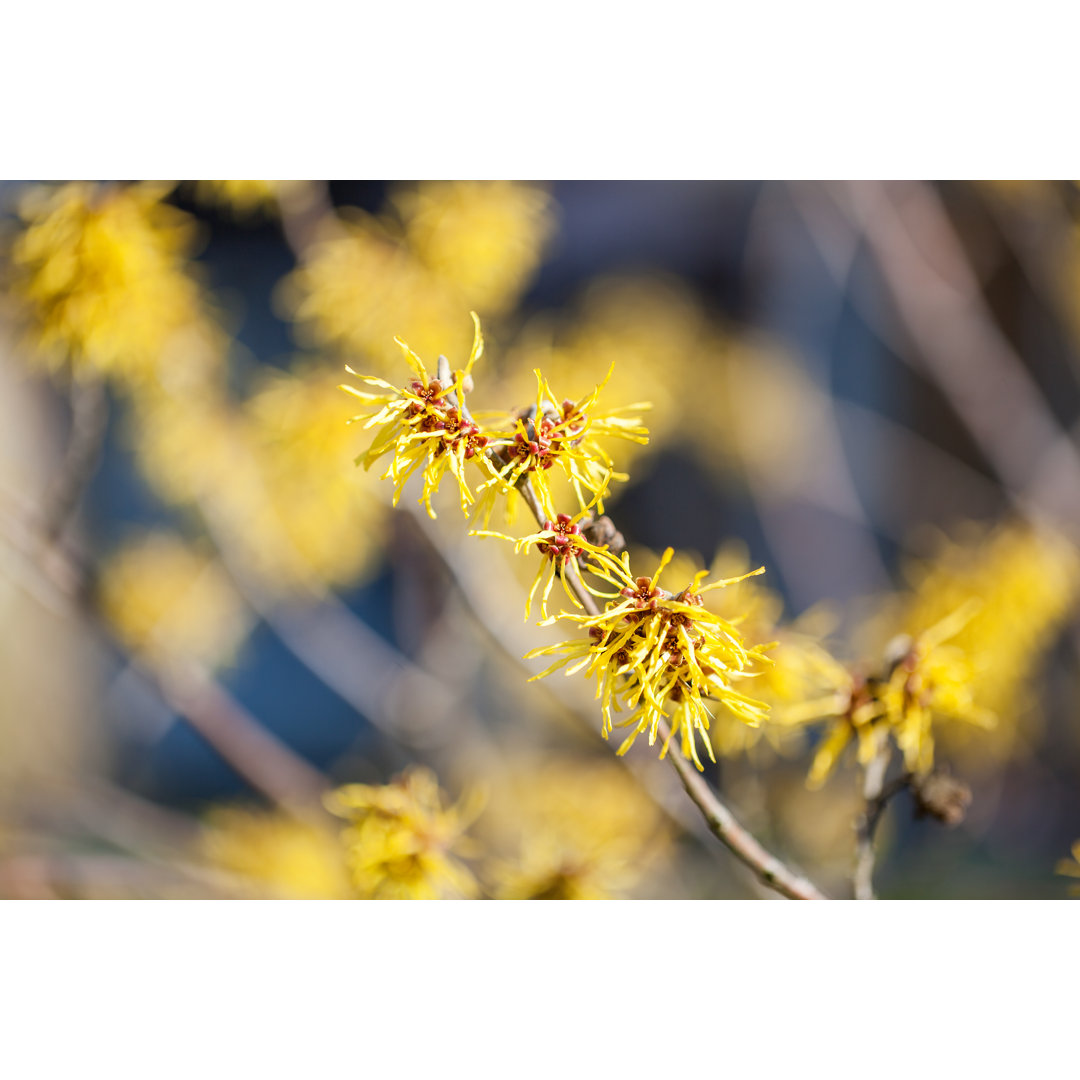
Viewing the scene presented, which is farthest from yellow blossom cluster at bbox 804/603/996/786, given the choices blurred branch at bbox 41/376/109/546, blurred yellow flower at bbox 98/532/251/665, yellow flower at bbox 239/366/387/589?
blurred yellow flower at bbox 98/532/251/665

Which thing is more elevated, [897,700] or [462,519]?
[462,519]

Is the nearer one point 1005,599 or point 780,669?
point 780,669

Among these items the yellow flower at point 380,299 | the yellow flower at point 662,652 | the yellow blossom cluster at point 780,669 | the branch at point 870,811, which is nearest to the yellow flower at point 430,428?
the yellow flower at point 662,652

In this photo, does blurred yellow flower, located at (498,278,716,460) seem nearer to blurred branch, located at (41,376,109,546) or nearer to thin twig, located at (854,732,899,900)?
blurred branch, located at (41,376,109,546)

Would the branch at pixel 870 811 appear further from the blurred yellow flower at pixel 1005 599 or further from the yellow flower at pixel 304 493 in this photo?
the yellow flower at pixel 304 493

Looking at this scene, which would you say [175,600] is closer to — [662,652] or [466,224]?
[466,224]

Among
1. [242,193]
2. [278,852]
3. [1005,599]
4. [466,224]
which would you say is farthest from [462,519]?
[1005,599]
